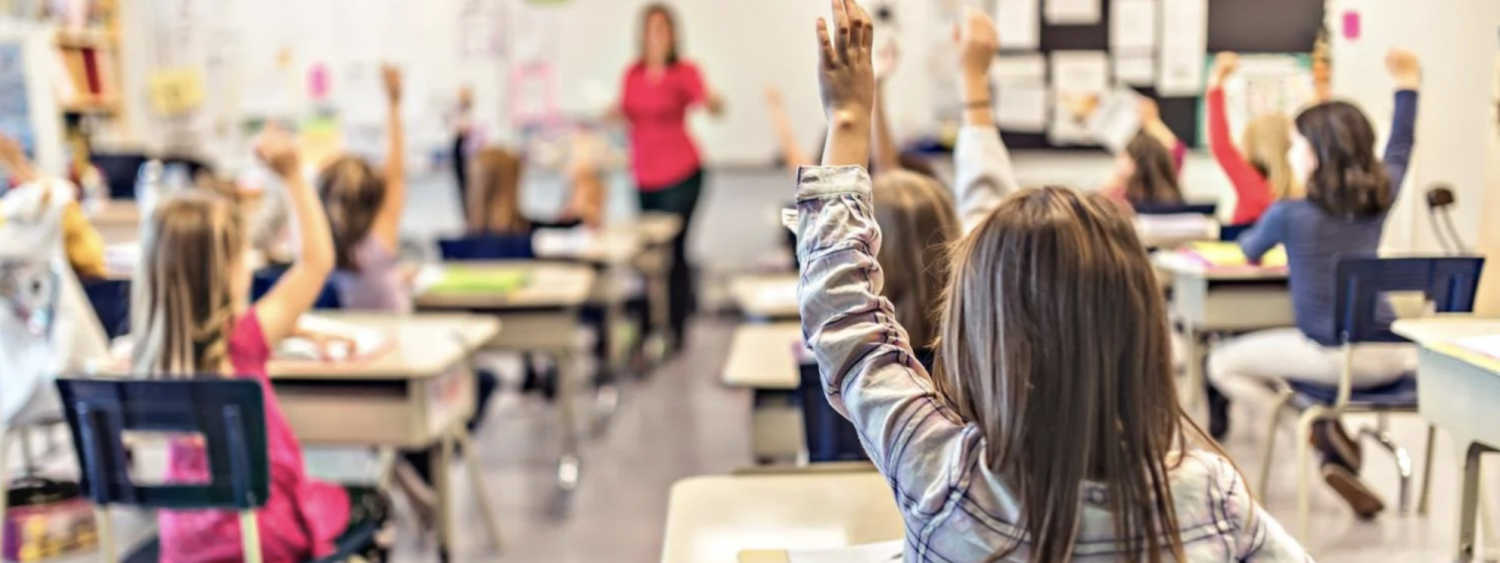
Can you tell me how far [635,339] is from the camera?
5.57 m

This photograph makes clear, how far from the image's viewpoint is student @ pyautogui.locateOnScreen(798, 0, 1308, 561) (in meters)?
1.04

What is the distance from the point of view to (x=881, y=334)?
1186 mm

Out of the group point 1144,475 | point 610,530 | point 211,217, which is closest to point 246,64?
point 610,530

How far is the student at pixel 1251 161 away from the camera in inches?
97.2

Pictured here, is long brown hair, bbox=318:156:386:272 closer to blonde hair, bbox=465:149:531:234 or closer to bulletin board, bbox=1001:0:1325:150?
blonde hair, bbox=465:149:531:234

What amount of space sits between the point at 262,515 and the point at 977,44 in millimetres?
1467

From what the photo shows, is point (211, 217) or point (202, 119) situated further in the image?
point (202, 119)

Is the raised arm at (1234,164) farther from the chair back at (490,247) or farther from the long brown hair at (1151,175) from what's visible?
the chair back at (490,247)

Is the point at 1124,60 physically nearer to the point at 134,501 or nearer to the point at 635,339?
the point at 134,501

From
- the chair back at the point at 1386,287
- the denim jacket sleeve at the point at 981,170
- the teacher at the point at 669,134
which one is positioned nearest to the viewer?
the chair back at the point at 1386,287

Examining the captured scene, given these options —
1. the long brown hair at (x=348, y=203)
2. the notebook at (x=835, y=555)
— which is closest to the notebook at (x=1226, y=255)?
the notebook at (x=835, y=555)

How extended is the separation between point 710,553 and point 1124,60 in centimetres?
191

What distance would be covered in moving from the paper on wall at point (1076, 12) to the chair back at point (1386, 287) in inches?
43.9

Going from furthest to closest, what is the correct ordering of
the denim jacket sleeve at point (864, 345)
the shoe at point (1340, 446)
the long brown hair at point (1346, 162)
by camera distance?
the shoe at point (1340, 446) → the long brown hair at point (1346, 162) → the denim jacket sleeve at point (864, 345)
